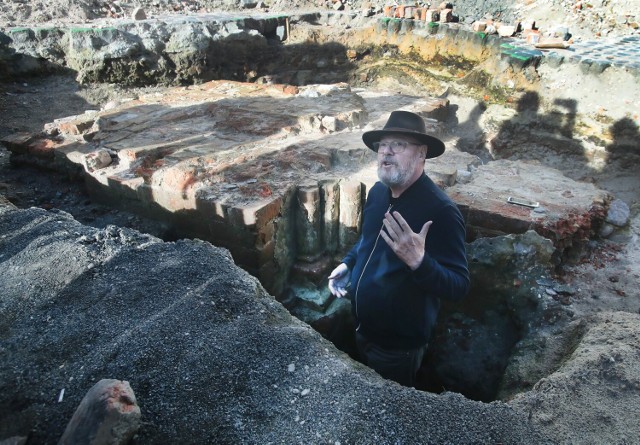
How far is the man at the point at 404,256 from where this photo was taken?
7.28ft

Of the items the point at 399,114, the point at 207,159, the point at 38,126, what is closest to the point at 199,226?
the point at 207,159

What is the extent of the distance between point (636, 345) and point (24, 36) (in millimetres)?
8974

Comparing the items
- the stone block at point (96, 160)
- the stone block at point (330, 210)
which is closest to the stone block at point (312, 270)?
the stone block at point (330, 210)

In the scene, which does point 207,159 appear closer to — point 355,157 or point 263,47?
point 355,157

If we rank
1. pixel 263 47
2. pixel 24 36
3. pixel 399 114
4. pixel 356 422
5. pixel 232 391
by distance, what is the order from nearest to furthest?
pixel 356 422, pixel 232 391, pixel 399 114, pixel 24 36, pixel 263 47

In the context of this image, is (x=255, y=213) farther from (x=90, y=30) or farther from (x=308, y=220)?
(x=90, y=30)

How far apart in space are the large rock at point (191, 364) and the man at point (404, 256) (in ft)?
1.59

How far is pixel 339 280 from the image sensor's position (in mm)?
2877

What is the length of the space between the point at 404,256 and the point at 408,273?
346 mm

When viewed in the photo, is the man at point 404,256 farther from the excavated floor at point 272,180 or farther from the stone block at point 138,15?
the stone block at point 138,15

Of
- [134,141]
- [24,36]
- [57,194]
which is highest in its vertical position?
[24,36]

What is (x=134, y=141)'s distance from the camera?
15.7 ft

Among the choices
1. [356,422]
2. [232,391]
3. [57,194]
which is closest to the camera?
[356,422]

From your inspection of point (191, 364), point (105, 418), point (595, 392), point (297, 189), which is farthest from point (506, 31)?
point (105, 418)
